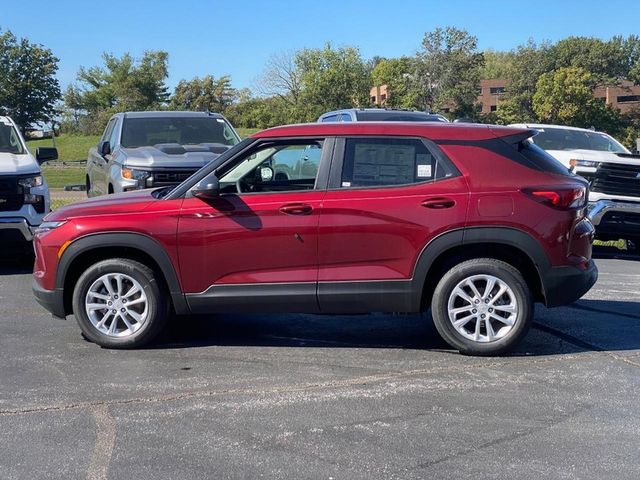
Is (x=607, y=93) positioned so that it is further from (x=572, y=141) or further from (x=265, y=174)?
(x=265, y=174)

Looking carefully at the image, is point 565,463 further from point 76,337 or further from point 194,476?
point 76,337

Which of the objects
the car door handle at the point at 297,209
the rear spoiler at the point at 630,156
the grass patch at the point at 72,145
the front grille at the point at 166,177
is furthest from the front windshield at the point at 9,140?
the grass patch at the point at 72,145

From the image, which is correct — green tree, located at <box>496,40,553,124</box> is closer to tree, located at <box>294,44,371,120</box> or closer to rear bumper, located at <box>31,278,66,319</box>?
tree, located at <box>294,44,371,120</box>

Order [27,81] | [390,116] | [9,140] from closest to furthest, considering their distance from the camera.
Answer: [9,140] → [390,116] → [27,81]

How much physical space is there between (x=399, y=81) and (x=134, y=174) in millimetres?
57512

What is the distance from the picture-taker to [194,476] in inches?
149

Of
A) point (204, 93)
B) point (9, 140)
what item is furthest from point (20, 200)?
point (204, 93)

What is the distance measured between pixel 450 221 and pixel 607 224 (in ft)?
22.3

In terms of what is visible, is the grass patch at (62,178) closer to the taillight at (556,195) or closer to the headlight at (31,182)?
the headlight at (31,182)

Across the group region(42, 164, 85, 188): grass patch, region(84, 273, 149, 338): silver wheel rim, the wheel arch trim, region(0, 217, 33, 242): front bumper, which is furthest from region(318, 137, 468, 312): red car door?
region(42, 164, 85, 188): grass patch

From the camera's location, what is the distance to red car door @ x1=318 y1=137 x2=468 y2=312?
5699 mm

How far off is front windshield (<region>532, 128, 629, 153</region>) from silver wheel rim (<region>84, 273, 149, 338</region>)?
9.27m

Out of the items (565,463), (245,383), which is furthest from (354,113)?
(565,463)

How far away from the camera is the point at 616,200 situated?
1156 cm
